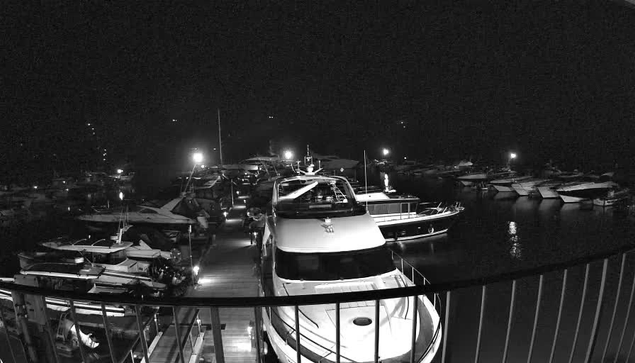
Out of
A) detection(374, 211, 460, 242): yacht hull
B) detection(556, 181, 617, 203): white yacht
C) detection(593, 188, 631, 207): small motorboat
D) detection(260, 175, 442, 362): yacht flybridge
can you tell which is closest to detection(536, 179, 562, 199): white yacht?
detection(556, 181, 617, 203): white yacht

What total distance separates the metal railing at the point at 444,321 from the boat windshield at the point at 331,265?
69cm

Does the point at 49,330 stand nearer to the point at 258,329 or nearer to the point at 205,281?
the point at 258,329

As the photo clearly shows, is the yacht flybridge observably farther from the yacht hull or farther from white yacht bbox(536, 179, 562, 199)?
white yacht bbox(536, 179, 562, 199)

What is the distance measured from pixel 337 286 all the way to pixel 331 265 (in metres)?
0.52

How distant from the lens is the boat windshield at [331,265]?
A: 6.44 meters

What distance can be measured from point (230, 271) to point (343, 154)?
8723 centimetres

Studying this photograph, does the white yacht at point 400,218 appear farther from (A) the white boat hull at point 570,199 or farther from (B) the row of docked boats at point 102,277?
(A) the white boat hull at point 570,199

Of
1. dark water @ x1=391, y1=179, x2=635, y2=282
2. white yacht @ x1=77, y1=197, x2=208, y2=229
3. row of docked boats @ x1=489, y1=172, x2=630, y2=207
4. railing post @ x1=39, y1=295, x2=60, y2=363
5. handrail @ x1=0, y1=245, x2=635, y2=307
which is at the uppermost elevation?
handrail @ x1=0, y1=245, x2=635, y2=307

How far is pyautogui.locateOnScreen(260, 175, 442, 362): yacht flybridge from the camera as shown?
4844 mm

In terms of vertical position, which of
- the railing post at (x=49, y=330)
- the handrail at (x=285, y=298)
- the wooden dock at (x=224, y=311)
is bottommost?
the wooden dock at (x=224, y=311)

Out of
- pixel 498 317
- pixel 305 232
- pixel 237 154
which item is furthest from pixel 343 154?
pixel 305 232

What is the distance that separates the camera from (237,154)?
4134 inches

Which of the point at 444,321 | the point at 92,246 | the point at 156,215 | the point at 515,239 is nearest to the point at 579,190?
the point at 515,239

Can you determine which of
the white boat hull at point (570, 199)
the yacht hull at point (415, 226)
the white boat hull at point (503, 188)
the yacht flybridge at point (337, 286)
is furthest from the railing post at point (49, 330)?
the white boat hull at point (503, 188)
